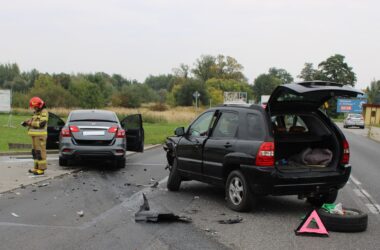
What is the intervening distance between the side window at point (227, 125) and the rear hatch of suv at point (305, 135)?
1.98 ft

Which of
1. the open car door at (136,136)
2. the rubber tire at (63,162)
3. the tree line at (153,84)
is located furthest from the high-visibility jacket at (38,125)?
the tree line at (153,84)

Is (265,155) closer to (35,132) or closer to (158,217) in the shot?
(158,217)

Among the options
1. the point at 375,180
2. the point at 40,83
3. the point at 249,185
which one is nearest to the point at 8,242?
the point at 249,185

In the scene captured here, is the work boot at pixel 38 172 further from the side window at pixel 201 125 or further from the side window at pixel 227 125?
the side window at pixel 227 125

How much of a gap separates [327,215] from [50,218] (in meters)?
3.81

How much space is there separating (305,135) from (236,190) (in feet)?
5.17

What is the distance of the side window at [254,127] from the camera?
7744 millimetres

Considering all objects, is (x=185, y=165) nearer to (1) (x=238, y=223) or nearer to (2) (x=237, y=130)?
(2) (x=237, y=130)

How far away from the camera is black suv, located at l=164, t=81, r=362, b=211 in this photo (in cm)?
760

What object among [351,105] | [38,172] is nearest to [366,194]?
[38,172]

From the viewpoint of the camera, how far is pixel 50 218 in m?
7.32

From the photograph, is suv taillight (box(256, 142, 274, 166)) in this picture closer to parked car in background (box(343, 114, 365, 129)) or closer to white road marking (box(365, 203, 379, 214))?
white road marking (box(365, 203, 379, 214))

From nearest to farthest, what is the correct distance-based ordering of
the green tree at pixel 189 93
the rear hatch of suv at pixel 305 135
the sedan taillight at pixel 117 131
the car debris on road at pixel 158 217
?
1. the car debris on road at pixel 158 217
2. the rear hatch of suv at pixel 305 135
3. the sedan taillight at pixel 117 131
4. the green tree at pixel 189 93

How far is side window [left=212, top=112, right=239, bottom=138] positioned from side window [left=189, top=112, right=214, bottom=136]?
1.33 ft
